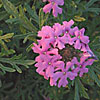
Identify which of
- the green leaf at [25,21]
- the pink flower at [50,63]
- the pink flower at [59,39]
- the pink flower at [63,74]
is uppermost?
the green leaf at [25,21]

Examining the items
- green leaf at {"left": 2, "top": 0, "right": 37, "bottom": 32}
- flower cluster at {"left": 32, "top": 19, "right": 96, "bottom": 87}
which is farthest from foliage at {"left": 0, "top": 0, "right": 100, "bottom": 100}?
flower cluster at {"left": 32, "top": 19, "right": 96, "bottom": 87}

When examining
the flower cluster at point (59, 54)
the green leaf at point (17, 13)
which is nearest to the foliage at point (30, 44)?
the green leaf at point (17, 13)

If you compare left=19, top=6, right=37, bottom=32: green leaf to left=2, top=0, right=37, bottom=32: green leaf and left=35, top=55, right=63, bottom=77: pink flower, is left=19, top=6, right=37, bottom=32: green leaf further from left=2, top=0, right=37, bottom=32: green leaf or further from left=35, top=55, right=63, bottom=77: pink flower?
left=35, top=55, right=63, bottom=77: pink flower

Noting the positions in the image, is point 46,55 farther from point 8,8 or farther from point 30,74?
point 30,74

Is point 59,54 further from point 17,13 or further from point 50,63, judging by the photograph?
point 17,13

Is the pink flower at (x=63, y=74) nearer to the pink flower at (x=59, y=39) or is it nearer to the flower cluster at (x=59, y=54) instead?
the flower cluster at (x=59, y=54)

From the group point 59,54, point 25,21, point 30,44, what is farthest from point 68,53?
point 30,44
